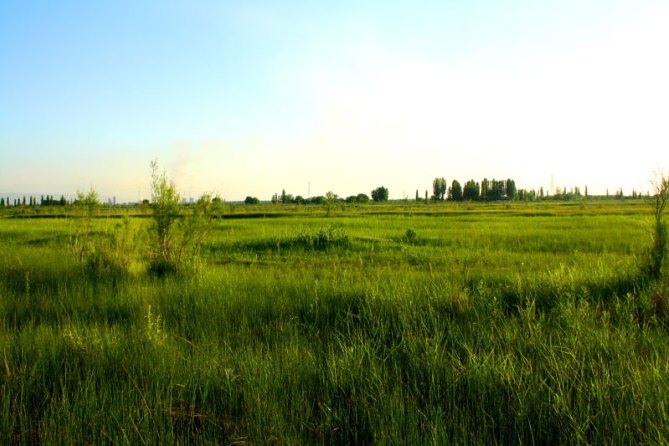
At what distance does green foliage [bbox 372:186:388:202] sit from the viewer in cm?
13088

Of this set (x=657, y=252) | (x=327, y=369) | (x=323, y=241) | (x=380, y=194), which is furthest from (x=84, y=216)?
(x=380, y=194)

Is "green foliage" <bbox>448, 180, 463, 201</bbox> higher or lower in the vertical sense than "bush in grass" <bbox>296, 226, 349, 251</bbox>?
higher

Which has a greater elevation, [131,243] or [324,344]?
[131,243]

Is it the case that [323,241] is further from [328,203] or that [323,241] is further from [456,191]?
[456,191]

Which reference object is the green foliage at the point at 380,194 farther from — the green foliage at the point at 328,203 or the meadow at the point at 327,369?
the meadow at the point at 327,369

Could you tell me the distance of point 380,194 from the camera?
131 metres

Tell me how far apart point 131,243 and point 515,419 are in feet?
25.5

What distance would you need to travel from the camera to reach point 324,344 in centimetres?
386

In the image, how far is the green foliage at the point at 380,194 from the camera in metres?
131

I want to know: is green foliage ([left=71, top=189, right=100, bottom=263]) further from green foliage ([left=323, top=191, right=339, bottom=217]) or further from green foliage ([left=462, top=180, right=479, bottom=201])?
green foliage ([left=462, top=180, right=479, bottom=201])

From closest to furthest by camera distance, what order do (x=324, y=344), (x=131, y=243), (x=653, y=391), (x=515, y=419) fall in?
1. (x=515, y=419)
2. (x=653, y=391)
3. (x=324, y=344)
4. (x=131, y=243)

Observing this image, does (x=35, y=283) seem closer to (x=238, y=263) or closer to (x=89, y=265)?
(x=89, y=265)

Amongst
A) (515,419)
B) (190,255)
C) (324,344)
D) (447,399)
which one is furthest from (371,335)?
(190,255)

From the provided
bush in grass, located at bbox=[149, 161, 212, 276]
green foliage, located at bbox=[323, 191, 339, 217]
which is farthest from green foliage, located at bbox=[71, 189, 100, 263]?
green foliage, located at bbox=[323, 191, 339, 217]
